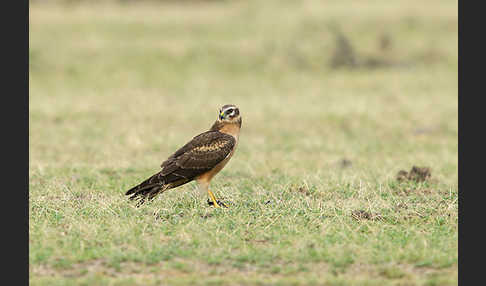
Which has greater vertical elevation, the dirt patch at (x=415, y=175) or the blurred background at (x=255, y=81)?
the blurred background at (x=255, y=81)

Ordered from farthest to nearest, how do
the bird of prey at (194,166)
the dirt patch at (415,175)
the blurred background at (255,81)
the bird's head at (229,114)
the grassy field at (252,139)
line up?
the blurred background at (255,81) < the dirt patch at (415,175) < the bird's head at (229,114) < the bird of prey at (194,166) < the grassy field at (252,139)

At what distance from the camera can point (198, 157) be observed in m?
9.12

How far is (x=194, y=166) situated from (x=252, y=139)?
7427 millimetres

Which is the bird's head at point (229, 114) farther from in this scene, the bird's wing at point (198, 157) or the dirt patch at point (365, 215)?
the dirt patch at point (365, 215)

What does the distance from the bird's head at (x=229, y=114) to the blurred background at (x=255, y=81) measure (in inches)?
117

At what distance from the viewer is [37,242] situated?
25.4ft

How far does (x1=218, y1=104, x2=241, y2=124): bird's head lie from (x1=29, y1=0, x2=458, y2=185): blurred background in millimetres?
2969

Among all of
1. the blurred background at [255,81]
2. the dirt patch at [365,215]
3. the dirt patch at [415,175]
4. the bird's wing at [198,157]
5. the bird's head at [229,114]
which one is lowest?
the dirt patch at [365,215]

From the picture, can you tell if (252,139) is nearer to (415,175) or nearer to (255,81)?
(415,175)

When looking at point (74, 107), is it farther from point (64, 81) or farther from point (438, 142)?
point (438, 142)

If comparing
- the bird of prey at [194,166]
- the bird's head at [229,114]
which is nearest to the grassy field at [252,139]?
the bird of prey at [194,166]

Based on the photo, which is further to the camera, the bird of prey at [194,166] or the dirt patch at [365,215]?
the bird of prey at [194,166]

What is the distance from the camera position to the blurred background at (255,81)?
1524 cm

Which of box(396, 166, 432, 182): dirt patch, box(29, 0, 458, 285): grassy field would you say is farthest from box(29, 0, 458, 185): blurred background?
box(396, 166, 432, 182): dirt patch
